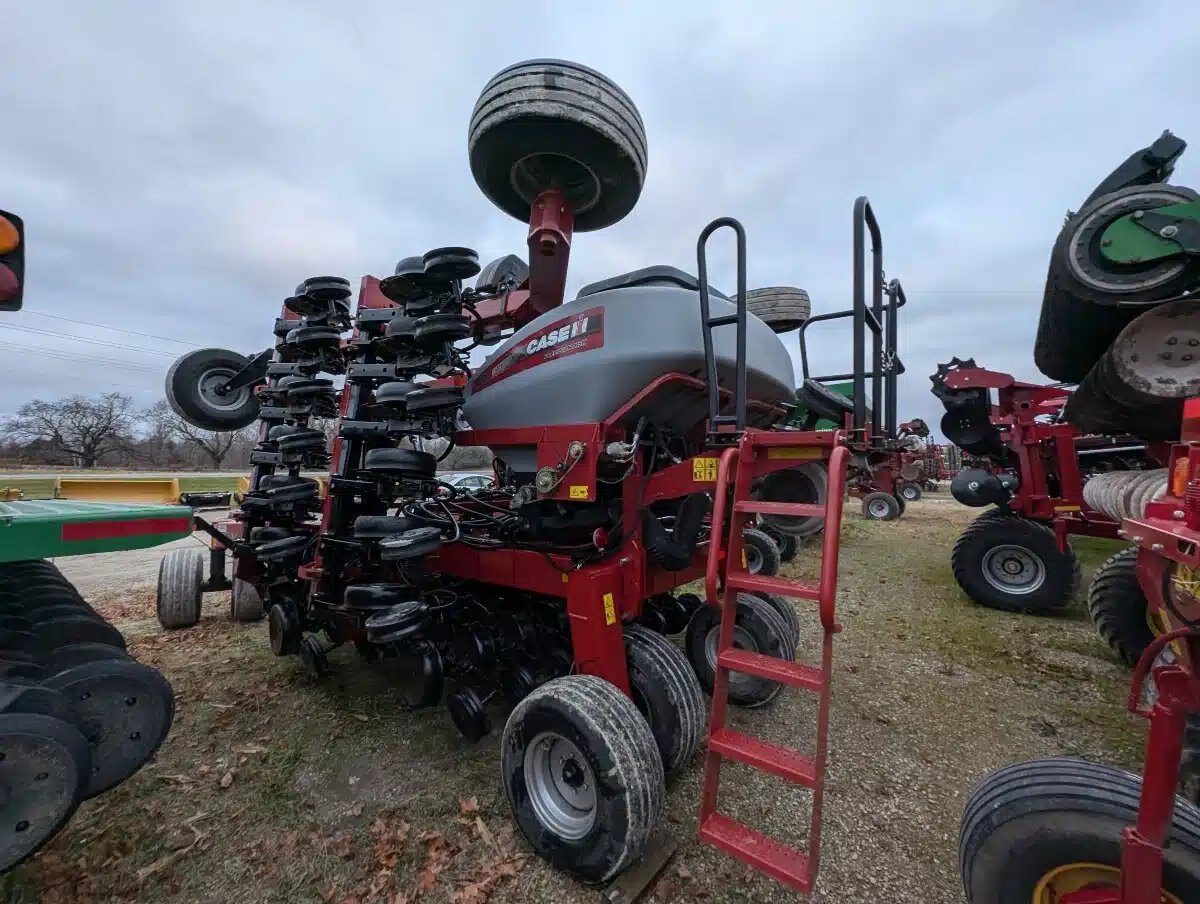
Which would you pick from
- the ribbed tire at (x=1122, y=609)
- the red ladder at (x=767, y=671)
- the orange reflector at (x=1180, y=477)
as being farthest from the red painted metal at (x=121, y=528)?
the ribbed tire at (x=1122, y=609)

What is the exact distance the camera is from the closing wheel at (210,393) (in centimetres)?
515

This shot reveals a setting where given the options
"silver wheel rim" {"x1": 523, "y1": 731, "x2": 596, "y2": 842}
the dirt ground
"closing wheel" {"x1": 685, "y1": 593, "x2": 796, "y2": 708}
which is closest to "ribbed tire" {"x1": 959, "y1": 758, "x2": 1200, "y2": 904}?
the dirt ground

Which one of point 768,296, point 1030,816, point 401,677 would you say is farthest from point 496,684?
point 768,296

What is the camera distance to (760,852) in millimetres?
2025

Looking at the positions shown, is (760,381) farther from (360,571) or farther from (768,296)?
(360,571)

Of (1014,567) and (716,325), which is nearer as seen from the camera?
(716,325)

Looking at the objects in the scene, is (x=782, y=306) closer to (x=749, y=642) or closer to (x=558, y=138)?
(x=558, y=138)

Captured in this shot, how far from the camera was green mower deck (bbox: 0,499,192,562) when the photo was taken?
1890 mm

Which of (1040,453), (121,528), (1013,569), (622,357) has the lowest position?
(1013,569)

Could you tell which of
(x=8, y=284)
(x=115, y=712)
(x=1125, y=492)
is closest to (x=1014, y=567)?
(x=1125, y=492)

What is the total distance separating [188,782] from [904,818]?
3756 millimetres

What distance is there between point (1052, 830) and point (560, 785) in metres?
1.85

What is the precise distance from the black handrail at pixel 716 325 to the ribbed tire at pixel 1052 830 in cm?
157

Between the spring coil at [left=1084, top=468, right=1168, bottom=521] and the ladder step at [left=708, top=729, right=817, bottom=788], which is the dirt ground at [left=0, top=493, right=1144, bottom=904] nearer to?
the ladder step at [left=708, top=729, right=817, bottom=788]
